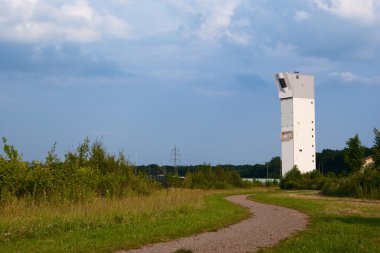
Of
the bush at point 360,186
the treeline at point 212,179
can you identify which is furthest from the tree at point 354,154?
the treeline at point 212,179

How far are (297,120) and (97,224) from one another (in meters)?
64.5

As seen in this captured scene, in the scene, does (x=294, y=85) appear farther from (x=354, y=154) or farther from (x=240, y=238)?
(x=240, y=238)

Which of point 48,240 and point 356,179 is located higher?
point 356,179

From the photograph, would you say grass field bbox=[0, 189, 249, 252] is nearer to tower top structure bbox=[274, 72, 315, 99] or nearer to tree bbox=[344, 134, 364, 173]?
tree bbox=[344, 134, 364, 173]

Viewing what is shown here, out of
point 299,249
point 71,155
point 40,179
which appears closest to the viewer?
point 299,249

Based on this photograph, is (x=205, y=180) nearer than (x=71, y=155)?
No

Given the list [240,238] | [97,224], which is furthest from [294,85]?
[240,238]

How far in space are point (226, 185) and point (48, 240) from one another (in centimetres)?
5233

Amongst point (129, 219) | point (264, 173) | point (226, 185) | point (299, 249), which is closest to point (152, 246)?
point (299, 249)

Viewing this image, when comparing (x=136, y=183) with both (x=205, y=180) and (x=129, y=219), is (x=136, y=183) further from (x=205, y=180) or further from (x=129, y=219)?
(x=205, y=180)

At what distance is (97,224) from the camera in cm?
1603

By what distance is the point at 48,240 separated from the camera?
12.8 m

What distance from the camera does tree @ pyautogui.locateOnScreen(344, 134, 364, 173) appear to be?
179ft

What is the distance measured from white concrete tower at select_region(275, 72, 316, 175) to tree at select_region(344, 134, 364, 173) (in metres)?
20.8
